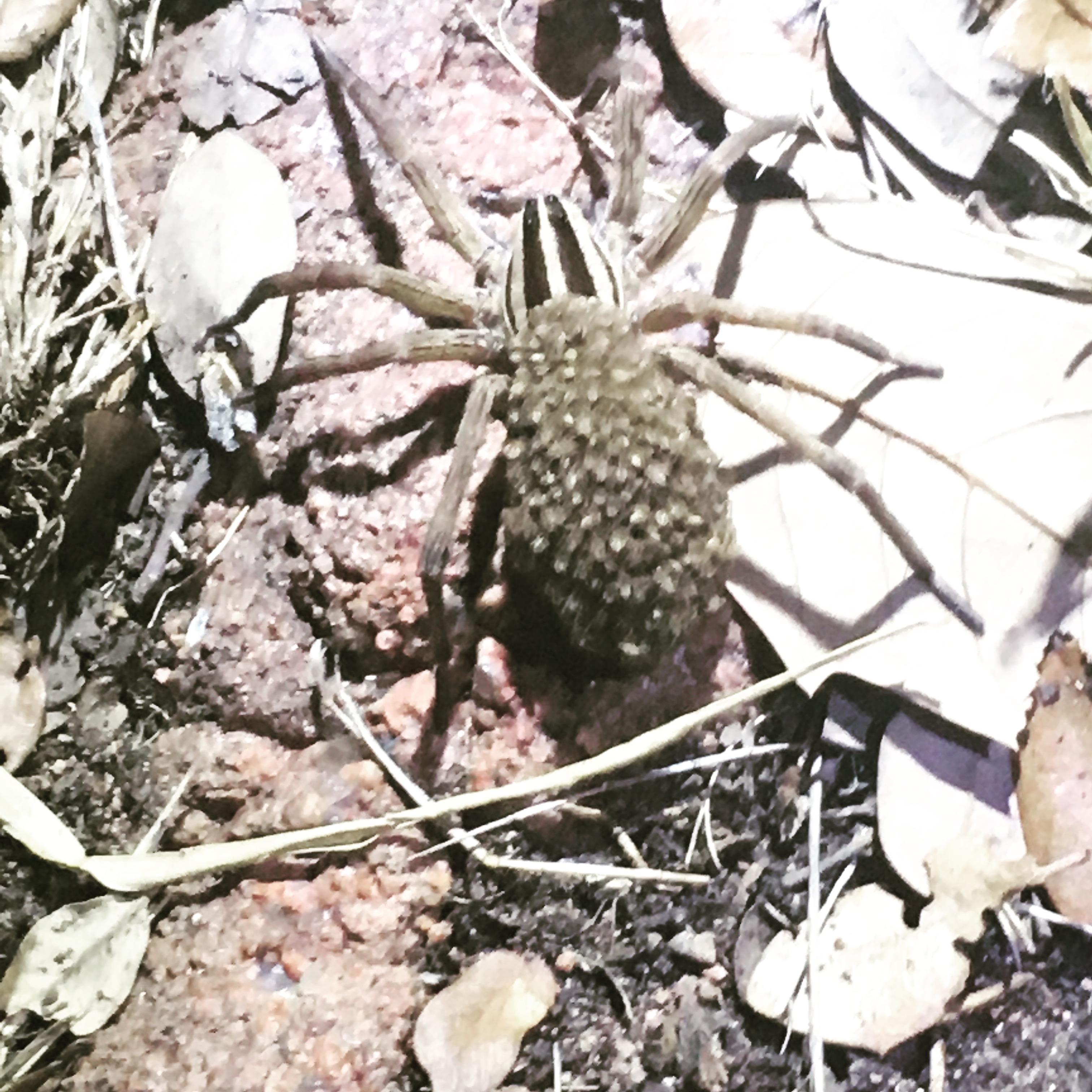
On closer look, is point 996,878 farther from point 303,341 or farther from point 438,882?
point 303,341

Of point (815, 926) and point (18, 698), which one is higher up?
point (18, 698)

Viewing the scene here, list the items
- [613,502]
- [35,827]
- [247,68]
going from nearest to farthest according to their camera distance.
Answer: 1. [613,502]
2. [35,827]
3. [247,68]

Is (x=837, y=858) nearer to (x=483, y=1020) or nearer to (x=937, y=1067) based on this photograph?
(x=937, y=1067)

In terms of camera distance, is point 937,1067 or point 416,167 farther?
point 416,167

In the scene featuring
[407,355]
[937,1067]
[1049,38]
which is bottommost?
[937,1067]

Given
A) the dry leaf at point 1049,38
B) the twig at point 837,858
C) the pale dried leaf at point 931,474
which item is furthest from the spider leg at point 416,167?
the twig at point 837,858

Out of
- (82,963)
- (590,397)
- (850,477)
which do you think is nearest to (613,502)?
(590,397)

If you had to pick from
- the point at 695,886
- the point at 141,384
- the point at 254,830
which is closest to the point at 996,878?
the point at 695,886

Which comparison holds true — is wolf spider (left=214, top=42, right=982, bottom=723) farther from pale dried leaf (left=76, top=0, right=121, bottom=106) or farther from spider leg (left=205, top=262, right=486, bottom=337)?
pale dried leaf (left=76, top=0, right=121, bottom=106)
